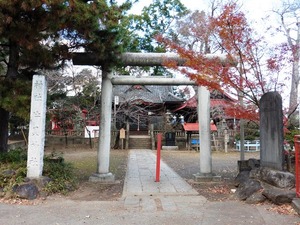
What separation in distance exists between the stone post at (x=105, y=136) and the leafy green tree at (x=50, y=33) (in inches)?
28.8

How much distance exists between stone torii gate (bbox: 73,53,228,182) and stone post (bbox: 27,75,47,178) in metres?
A: 1.85

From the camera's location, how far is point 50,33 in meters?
7.34

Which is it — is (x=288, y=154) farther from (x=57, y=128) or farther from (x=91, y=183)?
(x=57, y=128)

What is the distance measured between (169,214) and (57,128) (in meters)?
20.8

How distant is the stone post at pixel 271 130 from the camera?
21.2 ft

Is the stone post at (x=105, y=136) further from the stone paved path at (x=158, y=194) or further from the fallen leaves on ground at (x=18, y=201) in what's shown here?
the fallen leaves on ground at (x=18, y=201)

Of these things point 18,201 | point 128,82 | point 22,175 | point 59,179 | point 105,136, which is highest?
point 128,82

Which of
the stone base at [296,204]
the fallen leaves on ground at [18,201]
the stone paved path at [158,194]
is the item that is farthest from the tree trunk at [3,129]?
the stone base at [296,204]

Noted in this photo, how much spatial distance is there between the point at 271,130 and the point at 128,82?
13.9ft

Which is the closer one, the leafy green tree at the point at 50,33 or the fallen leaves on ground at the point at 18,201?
the fallen leaves on ground at the point at 18,201

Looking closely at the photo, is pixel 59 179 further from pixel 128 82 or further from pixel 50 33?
pixel 50 33

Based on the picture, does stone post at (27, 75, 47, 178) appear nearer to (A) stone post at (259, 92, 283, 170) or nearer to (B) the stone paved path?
(B) the stone paved path

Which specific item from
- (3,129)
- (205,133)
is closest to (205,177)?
(205,133)

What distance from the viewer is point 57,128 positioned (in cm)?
2428
